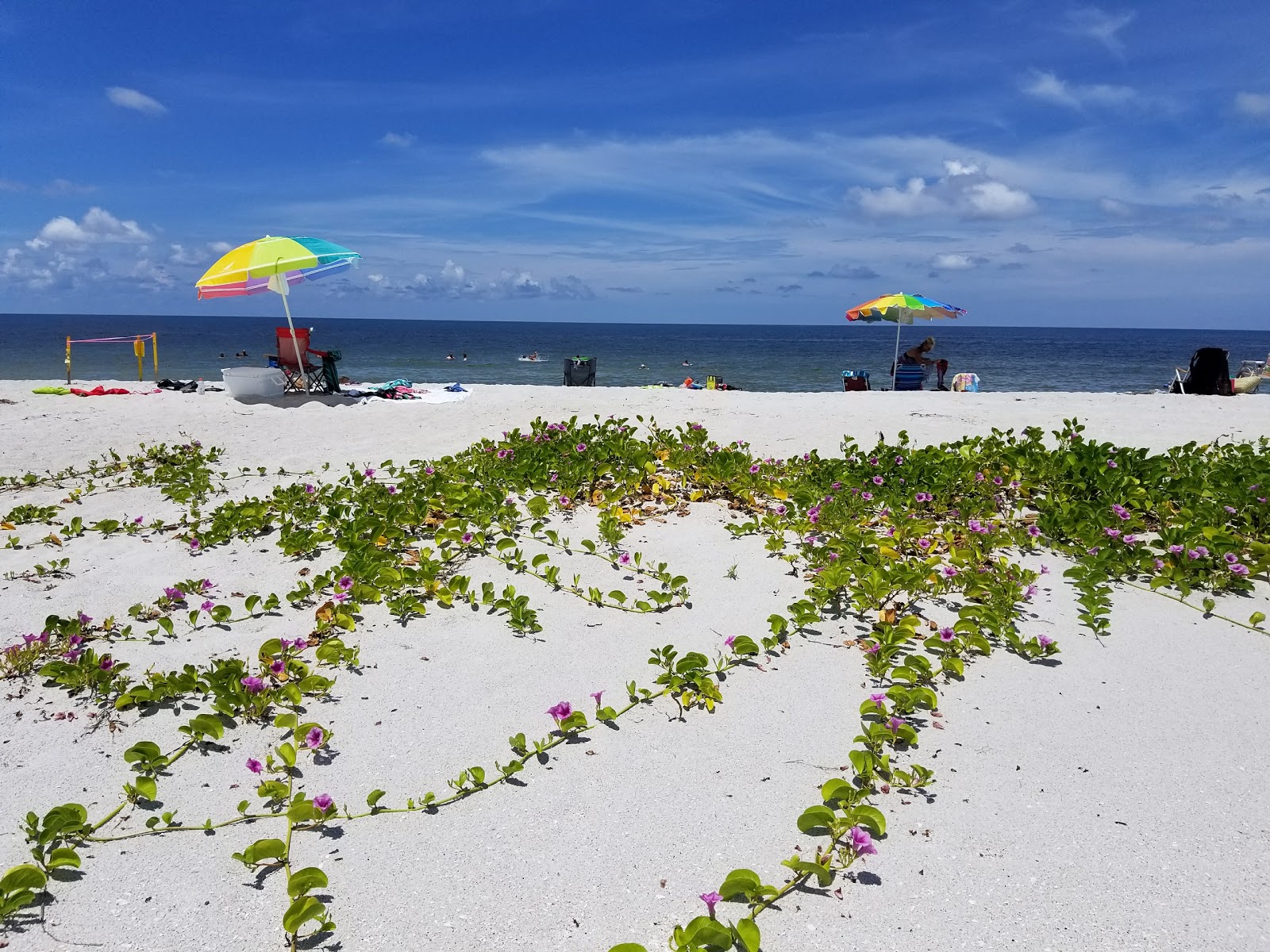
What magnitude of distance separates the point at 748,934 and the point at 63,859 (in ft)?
5.88

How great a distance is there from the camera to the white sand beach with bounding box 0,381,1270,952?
196 centimetres

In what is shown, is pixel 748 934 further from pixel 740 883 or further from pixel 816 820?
pixel 816 820

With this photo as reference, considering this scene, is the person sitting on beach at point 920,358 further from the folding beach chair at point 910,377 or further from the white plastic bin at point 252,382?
the white plastic bin at point 252,382

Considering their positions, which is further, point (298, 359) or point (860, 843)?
point (298, 359)

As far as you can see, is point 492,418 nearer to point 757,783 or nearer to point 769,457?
point 769,457

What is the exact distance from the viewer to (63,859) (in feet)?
6.67

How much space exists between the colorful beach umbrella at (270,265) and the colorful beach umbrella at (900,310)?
38.1ft

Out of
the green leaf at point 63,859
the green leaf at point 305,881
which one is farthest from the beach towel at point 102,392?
the green leaf at point 305,881

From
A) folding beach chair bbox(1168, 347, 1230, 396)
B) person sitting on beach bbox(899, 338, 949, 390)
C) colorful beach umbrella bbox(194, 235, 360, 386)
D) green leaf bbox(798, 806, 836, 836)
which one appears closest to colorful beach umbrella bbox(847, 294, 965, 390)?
person sitting on beach bbox(899, 338, 949, 390)

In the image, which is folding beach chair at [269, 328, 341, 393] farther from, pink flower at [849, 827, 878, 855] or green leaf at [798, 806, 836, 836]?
pink flower at [849, 827, 878, 855]

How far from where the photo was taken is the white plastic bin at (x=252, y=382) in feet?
39.1

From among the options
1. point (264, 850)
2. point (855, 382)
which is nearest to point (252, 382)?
point (264, 850)

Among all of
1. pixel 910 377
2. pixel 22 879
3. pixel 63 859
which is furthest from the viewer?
pixel 910 377

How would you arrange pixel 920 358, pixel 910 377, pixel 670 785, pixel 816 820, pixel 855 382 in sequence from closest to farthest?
pixel 816 820 → pixel 670 785 → pixel 910 377 → pixel 920 358 → pixel 855 382
